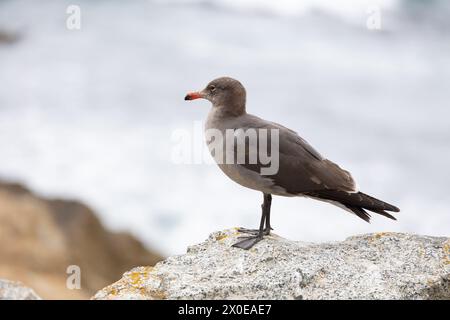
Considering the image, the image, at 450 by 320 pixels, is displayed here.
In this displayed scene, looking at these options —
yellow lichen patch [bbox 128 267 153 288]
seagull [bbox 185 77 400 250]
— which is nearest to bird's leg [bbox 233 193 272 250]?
seagull [bbox 185 77 400 250]

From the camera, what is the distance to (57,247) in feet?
36.4

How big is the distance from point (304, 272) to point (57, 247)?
6723 millimetres

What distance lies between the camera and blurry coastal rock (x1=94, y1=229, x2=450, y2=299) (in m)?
4.90

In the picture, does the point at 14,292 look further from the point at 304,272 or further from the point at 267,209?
the point at 267,209

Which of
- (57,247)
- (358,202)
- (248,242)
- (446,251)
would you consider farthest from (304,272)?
(57,247)

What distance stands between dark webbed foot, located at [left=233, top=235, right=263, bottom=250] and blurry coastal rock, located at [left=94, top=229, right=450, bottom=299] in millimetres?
54

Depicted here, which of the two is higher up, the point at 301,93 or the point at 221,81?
the point at 301,93

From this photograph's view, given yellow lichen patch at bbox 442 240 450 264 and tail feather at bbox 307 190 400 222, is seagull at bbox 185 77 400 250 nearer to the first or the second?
tail feather at bbox 307 190 400 222

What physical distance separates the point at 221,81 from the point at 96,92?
1563 centimetres

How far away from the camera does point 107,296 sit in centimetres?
493
